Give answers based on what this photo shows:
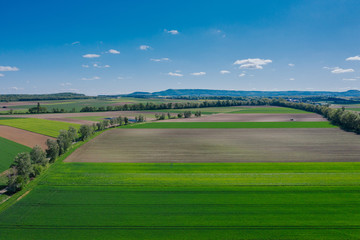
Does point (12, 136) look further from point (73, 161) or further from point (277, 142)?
point (277, 142)

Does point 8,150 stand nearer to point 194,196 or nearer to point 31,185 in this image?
point 31,185

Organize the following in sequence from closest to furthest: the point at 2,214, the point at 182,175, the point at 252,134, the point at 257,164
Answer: the point at 2,214
the point at 182,175
the point at 257,164
the point at 252,134

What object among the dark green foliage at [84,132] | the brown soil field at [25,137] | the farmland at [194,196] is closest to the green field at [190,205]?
the farmland at [194,196]

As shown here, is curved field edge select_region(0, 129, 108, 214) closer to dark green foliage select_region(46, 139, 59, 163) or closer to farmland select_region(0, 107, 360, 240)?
farmland select_region(0, 107, 360, 240)

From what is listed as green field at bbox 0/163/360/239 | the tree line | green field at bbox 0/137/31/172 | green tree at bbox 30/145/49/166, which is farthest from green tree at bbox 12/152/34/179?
green field at bbox 0/137/31/172

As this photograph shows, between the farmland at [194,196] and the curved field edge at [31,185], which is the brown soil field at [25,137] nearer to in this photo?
the curved field edge at [31,185]

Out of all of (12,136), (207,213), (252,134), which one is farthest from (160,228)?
(12,136)

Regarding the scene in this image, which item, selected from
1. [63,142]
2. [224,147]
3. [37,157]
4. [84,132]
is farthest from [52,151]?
[224,147]
